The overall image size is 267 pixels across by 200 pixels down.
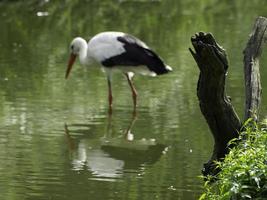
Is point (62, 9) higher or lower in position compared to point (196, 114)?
higher

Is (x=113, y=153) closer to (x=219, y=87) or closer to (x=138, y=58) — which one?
(x=138, y=58)

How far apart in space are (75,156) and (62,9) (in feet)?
47.2

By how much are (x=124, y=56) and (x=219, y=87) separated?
525 cm

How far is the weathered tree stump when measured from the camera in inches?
254

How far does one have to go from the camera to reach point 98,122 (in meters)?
11.0

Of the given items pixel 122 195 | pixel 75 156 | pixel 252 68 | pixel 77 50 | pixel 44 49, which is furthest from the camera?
pixel 44 49

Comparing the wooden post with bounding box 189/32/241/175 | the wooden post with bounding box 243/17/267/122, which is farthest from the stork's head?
the wooden post with bounding box 189/32/241/175

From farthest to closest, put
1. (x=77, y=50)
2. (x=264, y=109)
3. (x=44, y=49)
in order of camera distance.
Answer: (x=44, y=49), (x=77, y=50), (x=264, y=109)

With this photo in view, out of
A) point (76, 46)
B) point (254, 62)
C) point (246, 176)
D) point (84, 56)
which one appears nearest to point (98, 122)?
point (84, 56)

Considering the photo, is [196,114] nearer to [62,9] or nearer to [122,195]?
[122,195]

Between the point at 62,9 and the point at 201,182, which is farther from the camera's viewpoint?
the point at 62,9

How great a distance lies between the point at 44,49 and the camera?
17.0 meters

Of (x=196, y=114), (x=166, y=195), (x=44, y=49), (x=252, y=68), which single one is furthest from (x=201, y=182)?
(x=44, y=49)

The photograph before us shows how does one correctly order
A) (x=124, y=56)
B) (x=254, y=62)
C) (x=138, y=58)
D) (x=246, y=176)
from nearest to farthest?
1. (x=246, y=176)
2. (x=254, y=62)
3. (x=138, y=58)
4. (x=124, y=56)
